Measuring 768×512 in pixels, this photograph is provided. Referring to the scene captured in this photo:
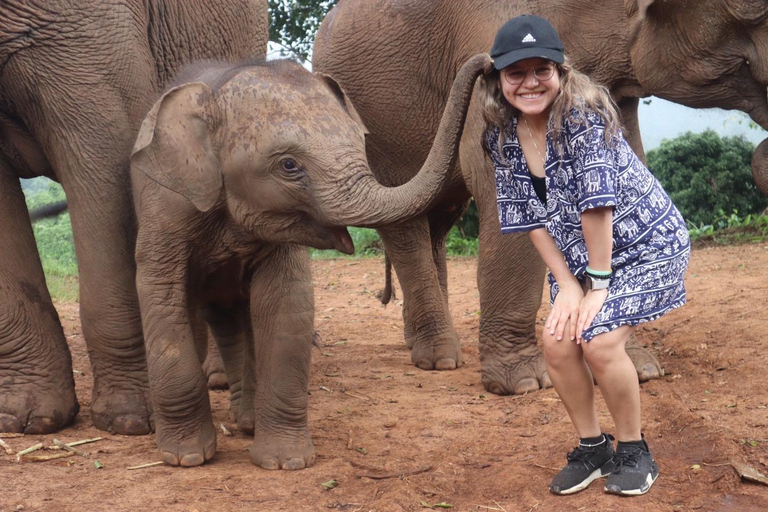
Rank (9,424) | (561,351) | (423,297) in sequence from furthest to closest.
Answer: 1. (423,297)
2. (9,424)
3. (561,351)

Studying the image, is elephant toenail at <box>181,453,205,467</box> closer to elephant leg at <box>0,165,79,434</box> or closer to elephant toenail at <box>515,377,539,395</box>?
elephant leg at <box>0,165,79,434</box>

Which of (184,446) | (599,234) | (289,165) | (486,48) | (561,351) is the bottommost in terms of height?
(184,446)

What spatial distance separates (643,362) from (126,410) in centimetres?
256

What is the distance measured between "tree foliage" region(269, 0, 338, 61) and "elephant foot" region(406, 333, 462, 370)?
217 inches

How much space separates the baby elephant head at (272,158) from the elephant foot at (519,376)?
5.59ft

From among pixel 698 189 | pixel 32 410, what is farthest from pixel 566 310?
pixel 698 189

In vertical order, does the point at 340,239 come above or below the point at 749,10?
below

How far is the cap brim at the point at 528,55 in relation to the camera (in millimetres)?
3240

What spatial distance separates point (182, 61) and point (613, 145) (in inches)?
88.0

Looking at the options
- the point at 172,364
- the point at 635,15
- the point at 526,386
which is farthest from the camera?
the point at 526,386

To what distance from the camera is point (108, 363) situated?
4.33m

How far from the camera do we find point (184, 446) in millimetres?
3939

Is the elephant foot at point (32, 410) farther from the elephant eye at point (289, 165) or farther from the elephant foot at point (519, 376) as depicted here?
the elephant foot at point (519, 376)

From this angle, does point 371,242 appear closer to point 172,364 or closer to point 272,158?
point 172,364
